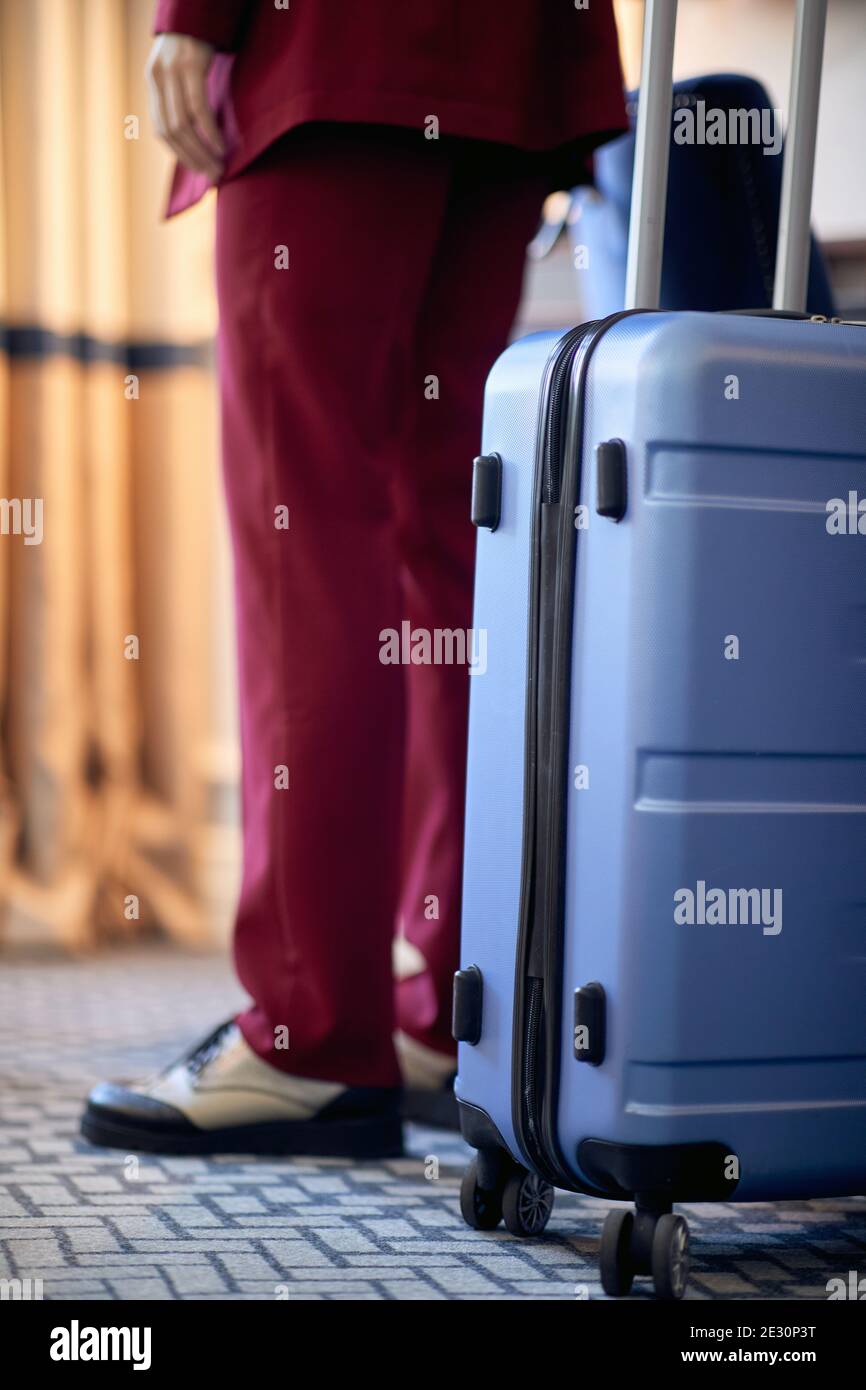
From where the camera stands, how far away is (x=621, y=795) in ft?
2.95

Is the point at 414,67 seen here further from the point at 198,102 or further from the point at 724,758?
the point at 724,758

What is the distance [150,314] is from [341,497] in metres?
1.39

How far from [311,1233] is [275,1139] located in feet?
0.72

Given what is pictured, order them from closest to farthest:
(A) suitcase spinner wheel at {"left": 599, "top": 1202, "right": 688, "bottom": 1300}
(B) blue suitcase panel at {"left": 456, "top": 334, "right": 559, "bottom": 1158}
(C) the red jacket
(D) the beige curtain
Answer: (A) suitcase spinner wheel at {"left": 599, "top": 1202, "right": 688, "bottom": 1300}, (B) blue suitcase panel at {"left": 456, "top": 334, "right": 559, "bottom": 1158}, (C) the red jacket, (D) the beige curtain

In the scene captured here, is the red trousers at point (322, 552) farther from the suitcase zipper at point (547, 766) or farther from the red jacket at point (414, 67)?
the suitcase zipper at point (547, 766)

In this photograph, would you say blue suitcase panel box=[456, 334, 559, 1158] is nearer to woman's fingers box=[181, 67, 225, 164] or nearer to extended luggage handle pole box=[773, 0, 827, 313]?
extended luggage handle pole box=[773, 0, 827, 313]

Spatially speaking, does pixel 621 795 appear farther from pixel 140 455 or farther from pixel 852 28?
pixel 140 455

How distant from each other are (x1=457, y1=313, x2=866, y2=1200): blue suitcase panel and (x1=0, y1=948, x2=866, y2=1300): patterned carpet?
2.9 inches

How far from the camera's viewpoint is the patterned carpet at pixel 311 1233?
2.94 ft

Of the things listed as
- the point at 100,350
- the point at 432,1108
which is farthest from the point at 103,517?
the point at 432,1108

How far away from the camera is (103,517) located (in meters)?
2.40

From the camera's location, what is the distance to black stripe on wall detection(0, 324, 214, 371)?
2.37 metres

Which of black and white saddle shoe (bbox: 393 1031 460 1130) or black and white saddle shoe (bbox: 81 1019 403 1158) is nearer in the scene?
black and white saddle shoe (bbox: 81 1019 403 1158)

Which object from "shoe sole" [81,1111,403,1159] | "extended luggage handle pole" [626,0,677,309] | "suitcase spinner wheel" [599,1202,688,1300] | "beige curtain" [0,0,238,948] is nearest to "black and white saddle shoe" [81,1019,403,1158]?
"shoe sole" [81,1111,403,1159]
